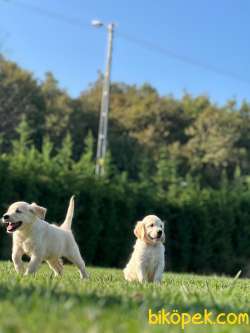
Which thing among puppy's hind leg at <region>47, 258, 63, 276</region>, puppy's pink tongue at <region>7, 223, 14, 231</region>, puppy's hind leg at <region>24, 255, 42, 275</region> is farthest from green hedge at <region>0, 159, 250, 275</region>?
puppy's hind leg at <region>24, 255, 42, 275</region>

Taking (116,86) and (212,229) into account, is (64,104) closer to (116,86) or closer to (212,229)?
(116,86)

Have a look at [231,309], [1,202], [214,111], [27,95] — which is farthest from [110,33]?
[231,309]

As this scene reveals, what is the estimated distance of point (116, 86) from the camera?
150 ft

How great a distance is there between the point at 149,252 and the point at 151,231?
0.25m

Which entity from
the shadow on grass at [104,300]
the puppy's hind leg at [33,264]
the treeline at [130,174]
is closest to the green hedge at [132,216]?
the treeline at [130,174]

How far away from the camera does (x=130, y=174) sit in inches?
1463

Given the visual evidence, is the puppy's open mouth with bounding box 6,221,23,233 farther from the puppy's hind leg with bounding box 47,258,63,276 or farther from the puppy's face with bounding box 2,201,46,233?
the puppy's hind leg with bounding box 47,258,63,276

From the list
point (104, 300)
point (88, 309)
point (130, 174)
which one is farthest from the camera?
point (130, 174)

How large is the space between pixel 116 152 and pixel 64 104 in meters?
4.80

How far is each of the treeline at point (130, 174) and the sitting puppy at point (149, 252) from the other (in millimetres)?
9532

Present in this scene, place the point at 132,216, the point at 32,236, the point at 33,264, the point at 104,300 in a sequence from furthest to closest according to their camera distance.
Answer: the point at 132,216
the point at 32,236
the point at 33,264
the point at 104,300

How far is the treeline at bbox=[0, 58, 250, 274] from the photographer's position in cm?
1778

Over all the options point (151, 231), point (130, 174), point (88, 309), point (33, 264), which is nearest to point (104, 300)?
point (88, 309)

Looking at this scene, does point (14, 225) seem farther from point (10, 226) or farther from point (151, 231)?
point (151, 231)
